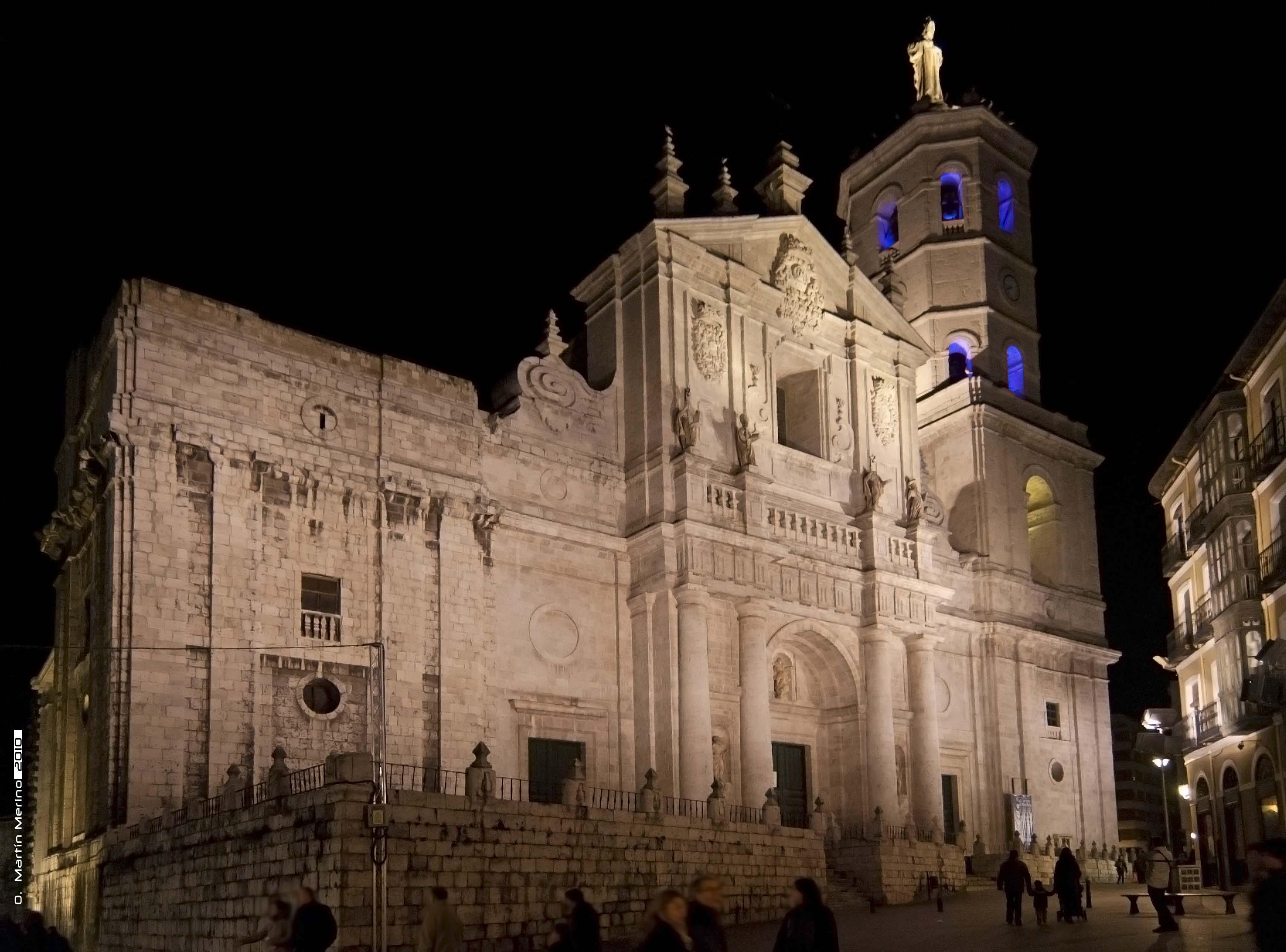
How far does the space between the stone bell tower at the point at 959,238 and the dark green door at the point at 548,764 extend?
1766 centimetres

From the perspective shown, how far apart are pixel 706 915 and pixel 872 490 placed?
25178 millimetres

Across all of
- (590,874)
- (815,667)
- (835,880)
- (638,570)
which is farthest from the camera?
(815,667)

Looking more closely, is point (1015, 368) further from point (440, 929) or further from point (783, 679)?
point (440, 929)

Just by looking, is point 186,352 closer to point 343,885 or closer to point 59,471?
point 59,471

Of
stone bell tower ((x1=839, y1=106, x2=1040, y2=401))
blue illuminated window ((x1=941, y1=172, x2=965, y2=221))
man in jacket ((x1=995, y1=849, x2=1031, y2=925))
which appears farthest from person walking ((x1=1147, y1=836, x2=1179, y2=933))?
blue illuminated window ((x1=941, y1=172, x2=965, y2=221))

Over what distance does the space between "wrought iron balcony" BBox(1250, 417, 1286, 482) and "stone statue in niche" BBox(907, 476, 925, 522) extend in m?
7.71

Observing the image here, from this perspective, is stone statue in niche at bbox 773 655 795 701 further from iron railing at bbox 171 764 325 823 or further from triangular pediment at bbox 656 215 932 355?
iron railing at bbox 171 764 325 823

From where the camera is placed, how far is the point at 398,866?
18.4 m

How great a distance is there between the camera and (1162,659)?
39312mm

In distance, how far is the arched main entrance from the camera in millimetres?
32688

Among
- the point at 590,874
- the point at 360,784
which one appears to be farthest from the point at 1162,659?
the point at 360,784

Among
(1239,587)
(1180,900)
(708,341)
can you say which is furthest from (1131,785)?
(1180,900)

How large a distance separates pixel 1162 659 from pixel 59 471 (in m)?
29.6

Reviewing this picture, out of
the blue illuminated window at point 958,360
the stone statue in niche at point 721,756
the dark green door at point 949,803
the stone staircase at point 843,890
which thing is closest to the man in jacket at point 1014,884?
the stone staircase at point 843,890
